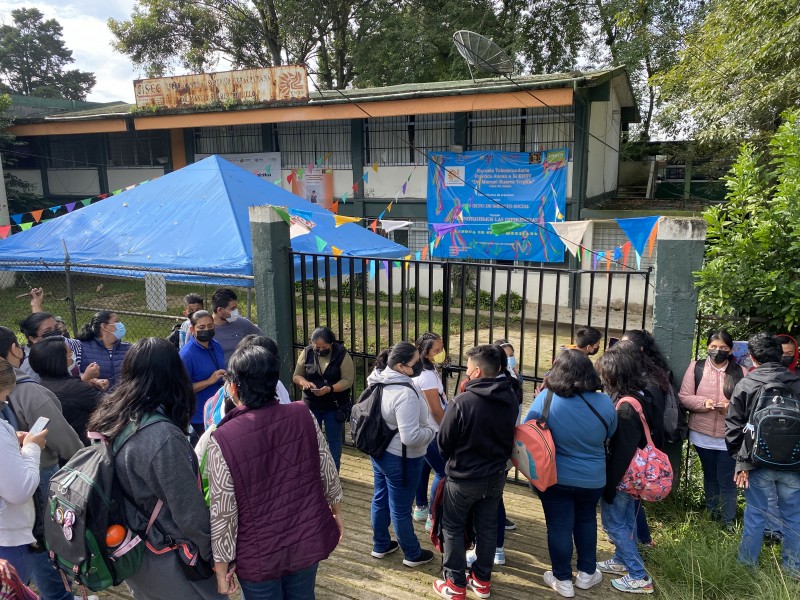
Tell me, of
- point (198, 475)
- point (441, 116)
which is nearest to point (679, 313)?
point (198, 475)

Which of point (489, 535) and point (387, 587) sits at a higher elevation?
point (489, 535)

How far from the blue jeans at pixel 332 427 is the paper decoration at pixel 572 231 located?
417 centimetres

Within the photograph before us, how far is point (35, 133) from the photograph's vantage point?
17.4 meters

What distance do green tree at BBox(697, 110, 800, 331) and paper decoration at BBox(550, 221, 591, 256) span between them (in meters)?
2.74

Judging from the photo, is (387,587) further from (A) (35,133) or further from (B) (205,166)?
(A) (35,133)

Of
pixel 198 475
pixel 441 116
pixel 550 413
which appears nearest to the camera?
pixel 198 475

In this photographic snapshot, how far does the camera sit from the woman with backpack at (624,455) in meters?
3.37

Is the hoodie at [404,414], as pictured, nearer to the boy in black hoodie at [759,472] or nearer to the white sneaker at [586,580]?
the white sneaker at [586,580]

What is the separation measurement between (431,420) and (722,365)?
6.92 ft

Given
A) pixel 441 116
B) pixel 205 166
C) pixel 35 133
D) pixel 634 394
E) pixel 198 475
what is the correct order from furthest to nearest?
pixel 35 133 → pixel 441 116 → pixel 205 166 → pixel 634 394 → pixel 198 475

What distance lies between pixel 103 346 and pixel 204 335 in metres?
0.91

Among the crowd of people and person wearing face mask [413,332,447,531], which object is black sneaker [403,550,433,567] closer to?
the crowd of people

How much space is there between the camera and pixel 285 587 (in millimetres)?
2533

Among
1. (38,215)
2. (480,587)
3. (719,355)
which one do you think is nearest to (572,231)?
(719,355)
